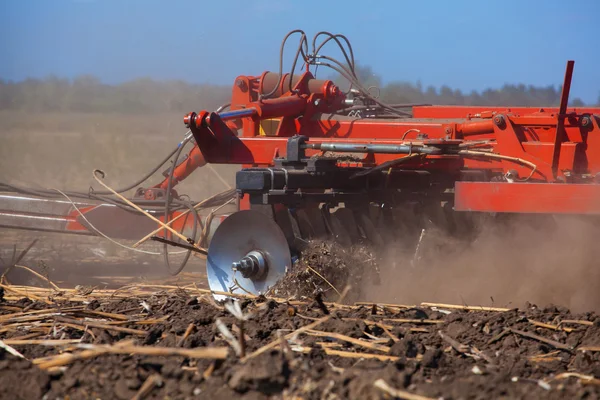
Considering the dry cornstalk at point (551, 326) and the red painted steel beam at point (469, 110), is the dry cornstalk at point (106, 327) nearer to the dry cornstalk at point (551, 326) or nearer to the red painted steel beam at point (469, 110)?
the dry cornstalk at point (551, 326)

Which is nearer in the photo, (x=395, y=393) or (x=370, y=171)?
(x=395, y=393)

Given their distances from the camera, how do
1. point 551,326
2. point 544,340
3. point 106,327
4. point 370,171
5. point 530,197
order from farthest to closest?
point 370,171 → point 530,197 → point 551,326 → point 106,327 → point 544,340

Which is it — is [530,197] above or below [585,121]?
below

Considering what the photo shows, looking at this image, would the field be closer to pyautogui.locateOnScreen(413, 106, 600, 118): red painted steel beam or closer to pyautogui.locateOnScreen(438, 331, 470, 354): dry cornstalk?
pyautogui.locateOnScreen(438, 331, 470, 354): dry cornstalk

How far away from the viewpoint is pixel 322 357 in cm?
310

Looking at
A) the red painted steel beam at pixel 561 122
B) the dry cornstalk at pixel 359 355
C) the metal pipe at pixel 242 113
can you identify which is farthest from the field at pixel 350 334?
the metal pipe at pixel 242 113

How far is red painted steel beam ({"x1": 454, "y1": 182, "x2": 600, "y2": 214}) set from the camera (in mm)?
4367

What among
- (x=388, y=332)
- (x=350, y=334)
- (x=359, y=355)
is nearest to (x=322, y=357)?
(x=359, y=355)

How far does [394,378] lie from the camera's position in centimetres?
270

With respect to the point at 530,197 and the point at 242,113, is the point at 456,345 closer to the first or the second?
the point at 530,197

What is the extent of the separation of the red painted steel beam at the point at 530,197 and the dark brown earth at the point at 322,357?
631mm

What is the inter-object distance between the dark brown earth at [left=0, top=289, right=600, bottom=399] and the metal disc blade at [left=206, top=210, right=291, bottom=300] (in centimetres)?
103

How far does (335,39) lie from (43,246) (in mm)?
5187

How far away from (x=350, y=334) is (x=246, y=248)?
2108mm
